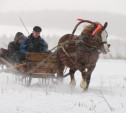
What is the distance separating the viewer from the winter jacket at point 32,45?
32.0 feet

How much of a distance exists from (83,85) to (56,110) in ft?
11.2

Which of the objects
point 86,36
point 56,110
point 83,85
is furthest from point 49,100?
point 86,36

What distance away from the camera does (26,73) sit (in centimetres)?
925

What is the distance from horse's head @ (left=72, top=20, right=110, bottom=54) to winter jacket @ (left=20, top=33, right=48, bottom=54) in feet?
5.03

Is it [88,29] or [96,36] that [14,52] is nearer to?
[88,29]

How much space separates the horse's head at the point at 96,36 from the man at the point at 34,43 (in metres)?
1.41

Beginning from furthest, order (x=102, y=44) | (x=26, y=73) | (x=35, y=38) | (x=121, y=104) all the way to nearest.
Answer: (x=35, y=38) → (x=26, y=73) → (x=102, y=44) → (x=121, y=104)

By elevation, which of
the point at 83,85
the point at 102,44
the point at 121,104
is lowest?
the point at 83,85

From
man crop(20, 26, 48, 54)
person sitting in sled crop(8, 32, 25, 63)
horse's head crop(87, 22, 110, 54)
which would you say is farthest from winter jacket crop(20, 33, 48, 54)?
horse's head crop(87, 22, 110, 54)

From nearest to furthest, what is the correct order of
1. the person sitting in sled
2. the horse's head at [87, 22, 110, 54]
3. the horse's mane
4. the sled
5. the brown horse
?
the horse's head at [87, 22, 110, 54]
the brown horse
the horse's mane
the sled
the person sitting in sled

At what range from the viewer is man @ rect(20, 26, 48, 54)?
9.74m

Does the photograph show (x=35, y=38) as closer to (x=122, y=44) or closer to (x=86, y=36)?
(x=86, y=36)

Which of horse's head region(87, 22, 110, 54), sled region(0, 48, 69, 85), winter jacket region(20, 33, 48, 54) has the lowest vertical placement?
sled region(0, 48, 69, 85)

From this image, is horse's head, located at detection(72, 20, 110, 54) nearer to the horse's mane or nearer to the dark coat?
the horse's mane
